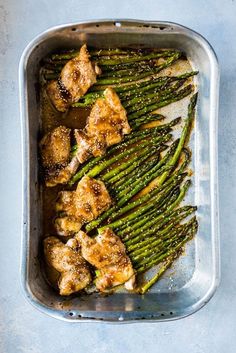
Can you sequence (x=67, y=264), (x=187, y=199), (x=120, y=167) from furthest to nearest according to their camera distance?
(x=187, y=199), (x=120, y=167), (x=67, y=264)

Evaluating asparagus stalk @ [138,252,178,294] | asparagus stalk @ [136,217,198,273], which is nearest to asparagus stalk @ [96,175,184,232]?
asparagus stalk @ [136,217,198,273]

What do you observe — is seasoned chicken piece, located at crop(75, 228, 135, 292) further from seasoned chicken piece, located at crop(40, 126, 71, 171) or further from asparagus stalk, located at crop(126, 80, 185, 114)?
asparagus stalk, located at crop(126, 80, 185, 114)

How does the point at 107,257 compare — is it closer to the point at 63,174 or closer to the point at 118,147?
the point at 63,174

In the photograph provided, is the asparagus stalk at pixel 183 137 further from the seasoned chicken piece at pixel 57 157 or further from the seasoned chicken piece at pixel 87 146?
the seasoned chicken piece at pixel 57 157

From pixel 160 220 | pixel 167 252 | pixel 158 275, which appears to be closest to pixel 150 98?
pixel 160 220

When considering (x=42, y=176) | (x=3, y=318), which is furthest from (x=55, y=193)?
(x=3, y=318)

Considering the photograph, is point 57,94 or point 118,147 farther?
point 118,147

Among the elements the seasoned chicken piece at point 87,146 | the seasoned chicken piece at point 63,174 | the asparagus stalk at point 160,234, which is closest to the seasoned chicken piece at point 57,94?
the seasoned chicken piece at point 87,146
